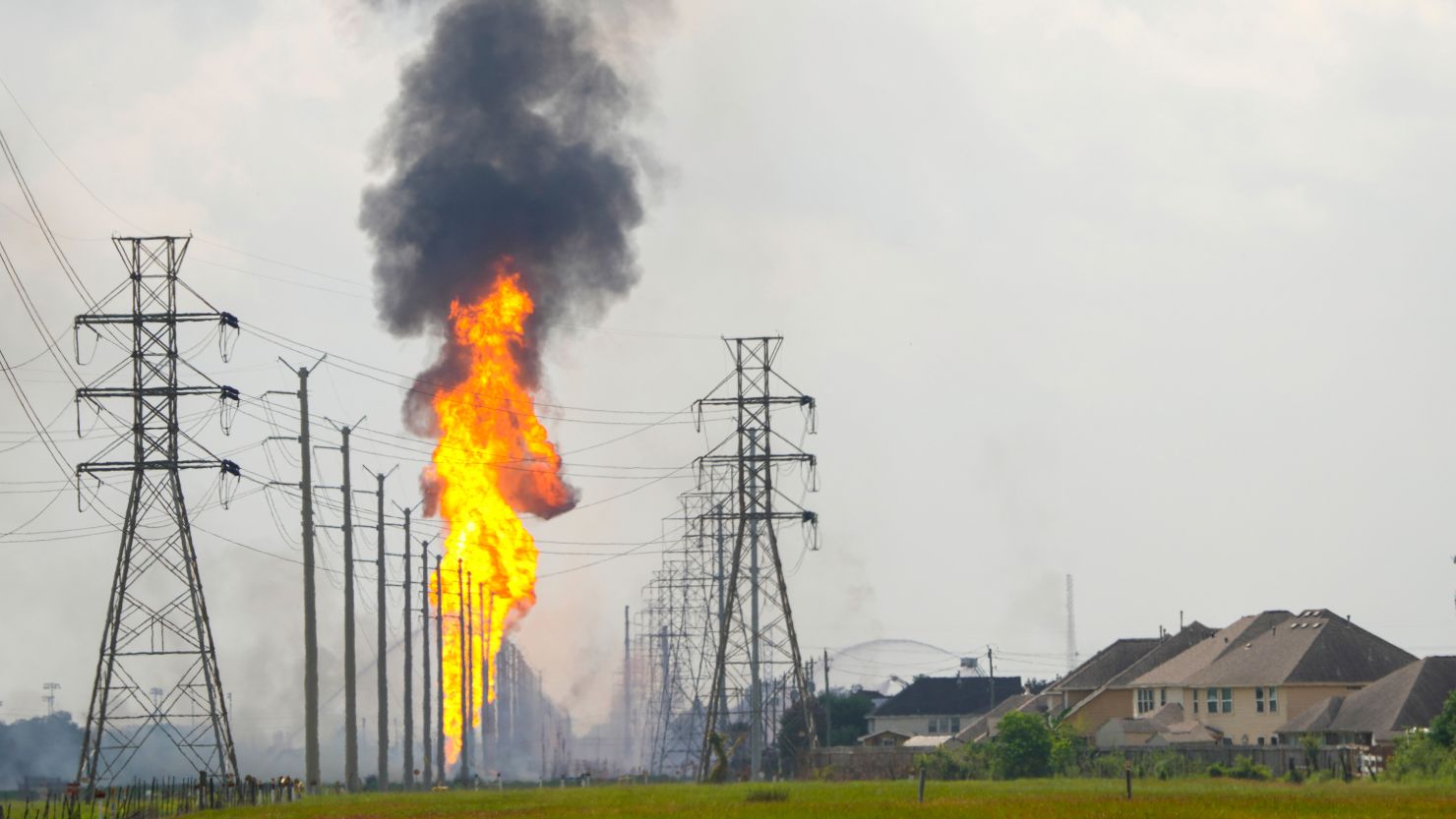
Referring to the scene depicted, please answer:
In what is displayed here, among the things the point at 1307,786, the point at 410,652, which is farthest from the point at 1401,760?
the point at 410,652

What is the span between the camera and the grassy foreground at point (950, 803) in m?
48.8

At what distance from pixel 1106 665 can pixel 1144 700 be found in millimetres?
12571

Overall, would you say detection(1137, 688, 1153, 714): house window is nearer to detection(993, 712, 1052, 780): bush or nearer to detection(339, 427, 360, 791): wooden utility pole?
detection(993, 712, 1052, 780): bush

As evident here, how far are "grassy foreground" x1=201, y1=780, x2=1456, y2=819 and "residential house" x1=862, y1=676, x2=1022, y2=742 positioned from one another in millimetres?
96647

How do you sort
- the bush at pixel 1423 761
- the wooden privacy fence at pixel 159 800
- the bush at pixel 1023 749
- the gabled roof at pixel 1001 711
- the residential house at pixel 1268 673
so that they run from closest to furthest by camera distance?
the wooden privacy fence at pixel 159 800, the bush at pixel 1423 761, the bush at pixel 1023 749, the residential house at pixel 1268 673, the gabled roof at pixel 1001 711

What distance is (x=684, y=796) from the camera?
210ft

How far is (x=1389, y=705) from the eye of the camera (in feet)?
298

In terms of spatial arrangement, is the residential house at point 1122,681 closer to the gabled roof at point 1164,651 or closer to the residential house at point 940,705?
the gabled roof at point 1164,651

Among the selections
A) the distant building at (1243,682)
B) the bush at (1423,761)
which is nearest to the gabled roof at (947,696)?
the distant building at (1243,682)

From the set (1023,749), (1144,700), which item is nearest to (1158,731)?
(1144,700)

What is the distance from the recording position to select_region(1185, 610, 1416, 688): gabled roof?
10112cm

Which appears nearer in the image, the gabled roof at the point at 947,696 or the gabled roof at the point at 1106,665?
the gabled roof at the point at 1106,665

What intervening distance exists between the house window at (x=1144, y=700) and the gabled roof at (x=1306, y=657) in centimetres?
422

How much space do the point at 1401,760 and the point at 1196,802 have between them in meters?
25.9
